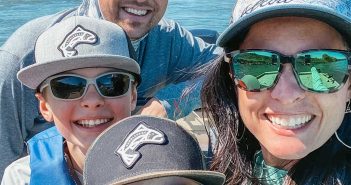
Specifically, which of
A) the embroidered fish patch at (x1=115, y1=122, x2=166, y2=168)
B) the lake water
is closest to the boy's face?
the embroidered fish patch at (x1=115, y1=122, x2=166, y2=168)

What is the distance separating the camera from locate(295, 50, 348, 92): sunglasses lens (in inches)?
65.5

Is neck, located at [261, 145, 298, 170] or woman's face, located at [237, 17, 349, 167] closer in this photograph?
woman's face, located at [237, 17, 349, 167]

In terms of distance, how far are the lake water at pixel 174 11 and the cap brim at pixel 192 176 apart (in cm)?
645

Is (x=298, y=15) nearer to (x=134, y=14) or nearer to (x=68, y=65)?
(x=68, y=65)

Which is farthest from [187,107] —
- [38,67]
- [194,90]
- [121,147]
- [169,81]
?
[121,147]

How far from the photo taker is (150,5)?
3051 millimetres

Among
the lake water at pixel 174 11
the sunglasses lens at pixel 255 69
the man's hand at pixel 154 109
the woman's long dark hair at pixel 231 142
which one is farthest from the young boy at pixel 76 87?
the lake water at pixel 174 11

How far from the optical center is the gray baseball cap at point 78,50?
2.16 metres

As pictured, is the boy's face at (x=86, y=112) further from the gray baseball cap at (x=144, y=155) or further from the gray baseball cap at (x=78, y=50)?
the gray baseball cap at (x=144, y=155)

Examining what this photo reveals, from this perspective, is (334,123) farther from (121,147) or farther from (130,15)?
(130,15)

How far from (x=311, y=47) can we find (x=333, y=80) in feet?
0.39

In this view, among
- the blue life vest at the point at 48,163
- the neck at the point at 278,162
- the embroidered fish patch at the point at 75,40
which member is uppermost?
the embroidered fish patch at the point at 75,40

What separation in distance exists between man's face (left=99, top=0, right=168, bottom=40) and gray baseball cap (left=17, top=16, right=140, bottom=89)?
0.61m

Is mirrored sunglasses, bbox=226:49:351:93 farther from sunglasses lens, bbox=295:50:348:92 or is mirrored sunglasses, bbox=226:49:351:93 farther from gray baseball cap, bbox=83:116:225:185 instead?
gray baseball cap, bbox=83:116:225:185
